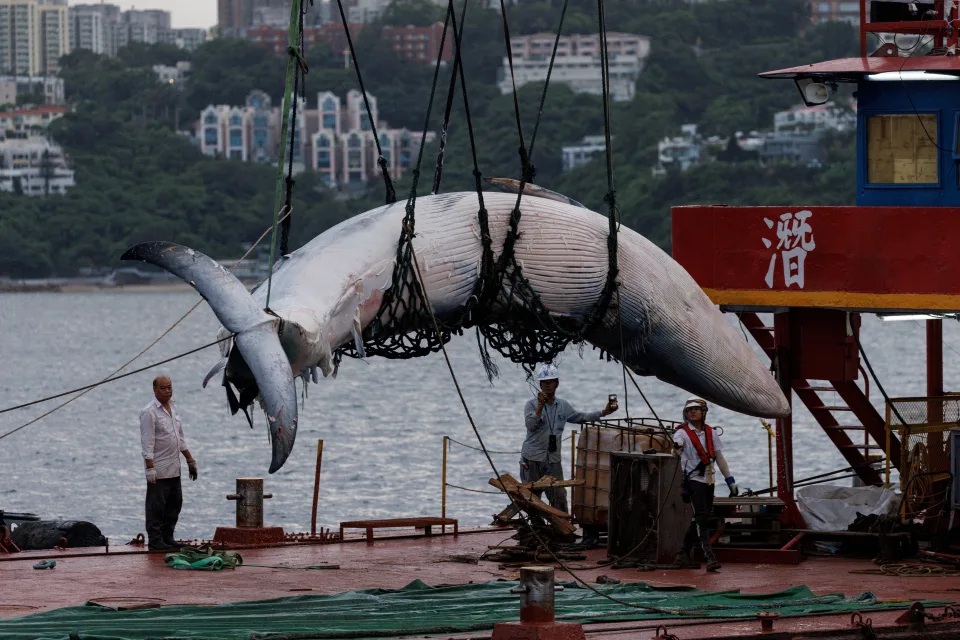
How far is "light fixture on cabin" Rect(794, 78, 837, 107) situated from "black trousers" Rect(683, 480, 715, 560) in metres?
4.57

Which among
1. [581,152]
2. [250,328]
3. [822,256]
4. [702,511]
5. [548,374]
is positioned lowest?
[581,152]

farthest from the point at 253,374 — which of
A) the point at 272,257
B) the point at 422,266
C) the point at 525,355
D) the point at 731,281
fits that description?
the point at 731,281

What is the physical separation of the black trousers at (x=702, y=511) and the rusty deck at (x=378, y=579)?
0.91ft

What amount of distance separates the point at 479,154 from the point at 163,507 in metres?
118

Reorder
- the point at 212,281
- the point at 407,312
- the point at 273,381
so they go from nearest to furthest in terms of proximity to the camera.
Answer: the point at 273,381, the point at 212,281, the point at 407,312

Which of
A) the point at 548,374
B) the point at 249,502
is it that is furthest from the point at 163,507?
the point at 548,374

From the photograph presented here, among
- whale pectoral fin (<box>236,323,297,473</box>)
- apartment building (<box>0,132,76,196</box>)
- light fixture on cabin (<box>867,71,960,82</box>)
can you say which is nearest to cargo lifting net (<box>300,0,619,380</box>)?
whale pectoral fin (<box>236,323,297,473</box>)

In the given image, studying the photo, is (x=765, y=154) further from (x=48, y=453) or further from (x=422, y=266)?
(x=422, y=266)

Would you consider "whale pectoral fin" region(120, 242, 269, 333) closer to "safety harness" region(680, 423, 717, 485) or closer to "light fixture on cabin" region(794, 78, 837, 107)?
"safety harness" region(680, 423, 717, 485)

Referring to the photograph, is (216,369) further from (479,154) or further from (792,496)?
(479,154)

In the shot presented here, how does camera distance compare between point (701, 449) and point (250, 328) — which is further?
point (701, 449)

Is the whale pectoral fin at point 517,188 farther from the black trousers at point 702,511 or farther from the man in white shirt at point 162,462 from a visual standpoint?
the man in white shirt at point 162,462

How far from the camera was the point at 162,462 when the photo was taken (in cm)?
1873

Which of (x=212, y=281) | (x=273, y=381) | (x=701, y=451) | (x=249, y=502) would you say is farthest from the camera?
(x=249, y=502)
